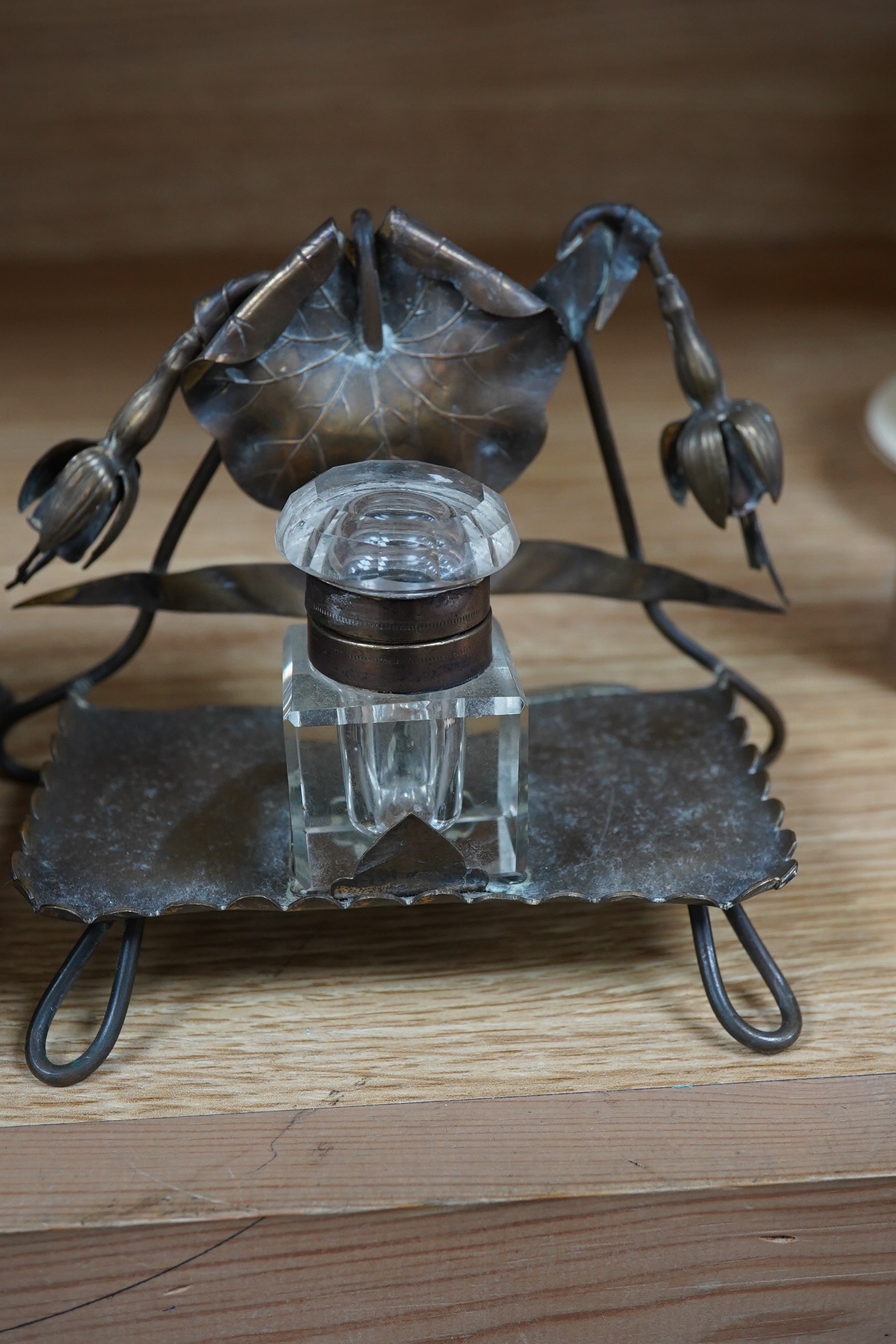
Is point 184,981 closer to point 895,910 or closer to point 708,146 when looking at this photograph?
point 895,910

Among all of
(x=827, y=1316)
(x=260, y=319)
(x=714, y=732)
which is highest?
(x=260, y=319)

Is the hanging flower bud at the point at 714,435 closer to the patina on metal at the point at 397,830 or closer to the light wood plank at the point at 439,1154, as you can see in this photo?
the patina on metal at the point at 397,830

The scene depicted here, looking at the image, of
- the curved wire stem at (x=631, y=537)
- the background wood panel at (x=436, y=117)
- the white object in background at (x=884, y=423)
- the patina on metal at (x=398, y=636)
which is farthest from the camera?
the background wood panel at (x=436, y=117)

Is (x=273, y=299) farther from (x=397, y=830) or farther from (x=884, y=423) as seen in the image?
(x=884, y=423)

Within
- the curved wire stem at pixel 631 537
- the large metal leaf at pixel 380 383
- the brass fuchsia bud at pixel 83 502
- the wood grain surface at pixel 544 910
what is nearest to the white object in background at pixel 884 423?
the wood grain surface at pixel 544 910

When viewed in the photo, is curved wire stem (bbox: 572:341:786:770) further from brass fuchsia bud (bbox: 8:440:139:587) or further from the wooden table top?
brass fuchsia bud (bbox: 8:440:139:587)

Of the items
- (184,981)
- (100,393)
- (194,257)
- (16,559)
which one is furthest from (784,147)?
(184,981)

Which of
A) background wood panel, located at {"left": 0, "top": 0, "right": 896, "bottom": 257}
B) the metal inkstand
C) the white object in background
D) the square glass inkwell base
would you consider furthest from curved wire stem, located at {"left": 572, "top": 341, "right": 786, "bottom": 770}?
background wood panel, located at {"left": 0, "top": 0, "right": 896, "bottom": 257}

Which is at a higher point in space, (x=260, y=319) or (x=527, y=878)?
(x=260, y=319)
